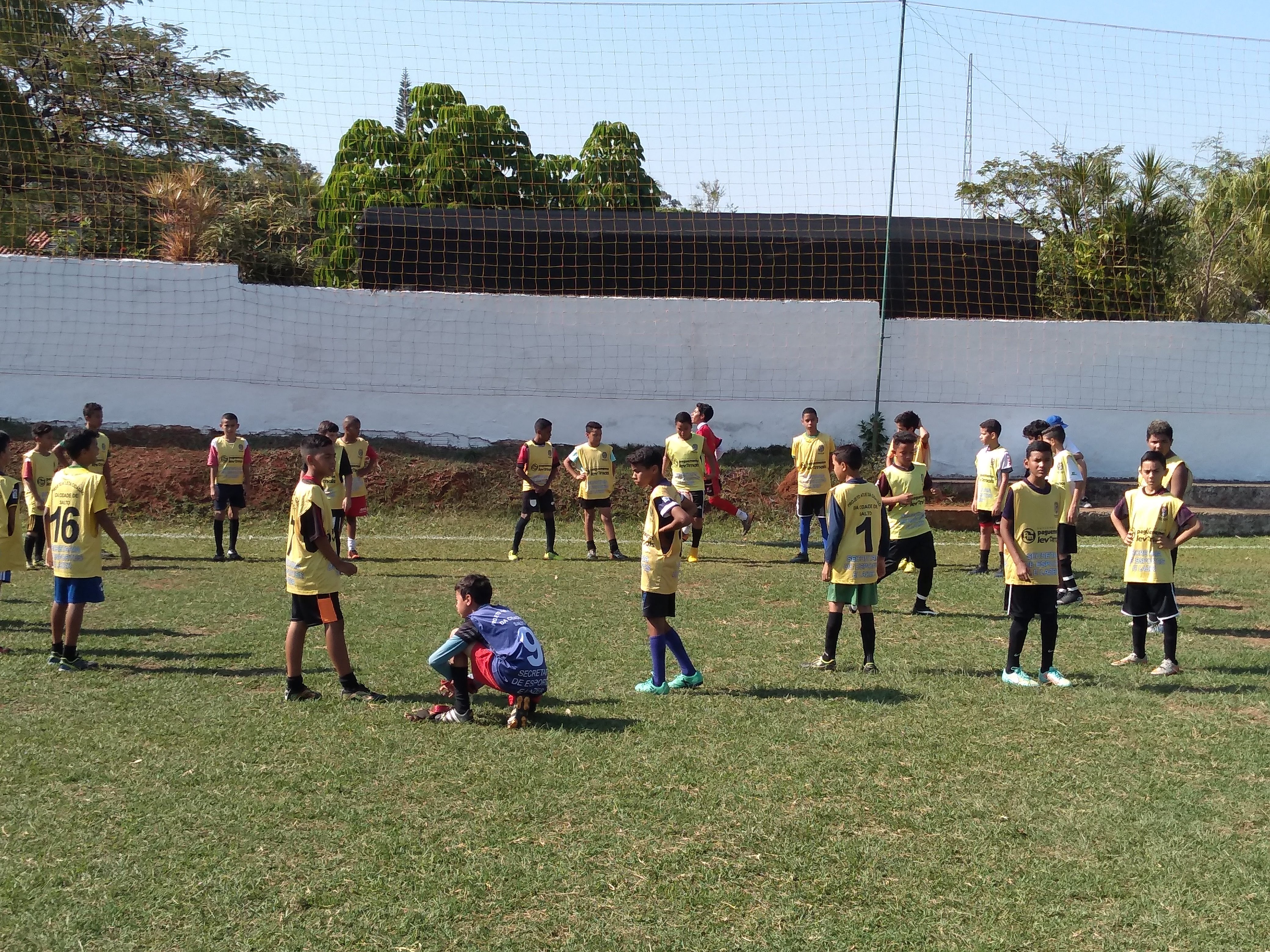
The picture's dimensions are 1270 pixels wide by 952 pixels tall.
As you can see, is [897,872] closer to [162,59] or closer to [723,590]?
[723,590]

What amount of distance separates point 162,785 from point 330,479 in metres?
7.18

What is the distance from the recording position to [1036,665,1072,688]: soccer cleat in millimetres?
7867

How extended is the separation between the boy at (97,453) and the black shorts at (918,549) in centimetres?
704

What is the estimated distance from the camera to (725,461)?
62.6 ft

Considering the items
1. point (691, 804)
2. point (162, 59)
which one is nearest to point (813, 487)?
point (691, 804)

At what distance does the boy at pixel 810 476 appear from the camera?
14.1 metres

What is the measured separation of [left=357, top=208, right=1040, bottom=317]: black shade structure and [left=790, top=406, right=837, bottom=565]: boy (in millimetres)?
6485

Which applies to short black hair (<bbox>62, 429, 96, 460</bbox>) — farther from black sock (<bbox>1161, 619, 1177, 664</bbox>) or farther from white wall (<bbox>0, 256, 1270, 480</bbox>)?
white wall (<bbox>0, 256, 1270, 480</bbox>)

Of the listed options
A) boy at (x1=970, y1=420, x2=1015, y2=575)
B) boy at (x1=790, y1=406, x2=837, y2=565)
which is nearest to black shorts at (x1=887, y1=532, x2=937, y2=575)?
boy at (x1=970, y1=420, x2=1015, y2=575)

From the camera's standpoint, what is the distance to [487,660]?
22.5ft

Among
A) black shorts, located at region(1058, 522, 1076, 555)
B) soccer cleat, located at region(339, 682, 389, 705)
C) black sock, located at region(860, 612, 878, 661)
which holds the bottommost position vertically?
soccer cleat, located at region(339, 682, 389, 705)

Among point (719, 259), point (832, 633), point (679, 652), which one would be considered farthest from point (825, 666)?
point (719, 259)

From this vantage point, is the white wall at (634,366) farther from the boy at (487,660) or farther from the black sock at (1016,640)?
the boy at (487,660)

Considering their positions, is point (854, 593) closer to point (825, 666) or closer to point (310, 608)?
point (825, 666)
